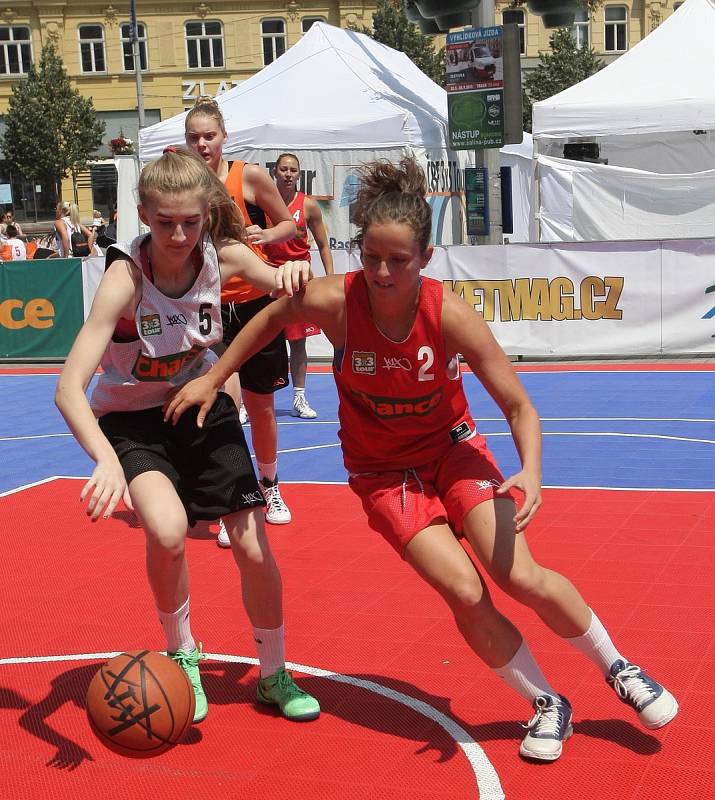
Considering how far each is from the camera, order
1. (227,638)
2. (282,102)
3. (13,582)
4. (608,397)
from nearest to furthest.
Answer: (227,638), (13,582), (608,397), (282,102)

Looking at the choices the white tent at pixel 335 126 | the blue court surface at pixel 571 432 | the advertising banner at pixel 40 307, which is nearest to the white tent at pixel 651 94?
the white tent at pixel 335 126

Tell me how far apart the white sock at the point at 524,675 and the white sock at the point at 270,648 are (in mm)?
899

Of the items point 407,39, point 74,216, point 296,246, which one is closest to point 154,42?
point 407,39

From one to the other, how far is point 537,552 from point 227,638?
191 centimetres

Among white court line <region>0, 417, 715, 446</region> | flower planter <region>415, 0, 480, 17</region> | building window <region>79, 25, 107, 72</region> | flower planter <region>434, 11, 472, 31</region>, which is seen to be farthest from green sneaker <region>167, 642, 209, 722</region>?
building window <region>79, 25, 107, 72</region>

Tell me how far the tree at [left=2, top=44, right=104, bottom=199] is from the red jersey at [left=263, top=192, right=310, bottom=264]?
133 feet

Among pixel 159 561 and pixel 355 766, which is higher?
pixel 159 561

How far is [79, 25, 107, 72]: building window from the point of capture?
53625 mm

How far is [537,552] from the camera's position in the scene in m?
6.34

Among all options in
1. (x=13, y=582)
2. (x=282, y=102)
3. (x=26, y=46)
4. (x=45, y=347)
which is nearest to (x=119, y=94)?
(x=26, y=46)

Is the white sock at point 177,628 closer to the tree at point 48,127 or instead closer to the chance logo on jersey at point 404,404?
the chance logo on jersey at point 404,404

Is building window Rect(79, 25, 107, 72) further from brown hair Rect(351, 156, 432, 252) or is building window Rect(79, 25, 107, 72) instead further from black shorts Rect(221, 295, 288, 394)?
brown hair Rect(351, 156, 432, 252)

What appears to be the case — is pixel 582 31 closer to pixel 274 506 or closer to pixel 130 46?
pixel 130 46

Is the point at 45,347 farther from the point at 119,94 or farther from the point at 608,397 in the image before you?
the point at 119,94
